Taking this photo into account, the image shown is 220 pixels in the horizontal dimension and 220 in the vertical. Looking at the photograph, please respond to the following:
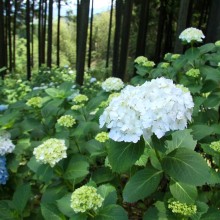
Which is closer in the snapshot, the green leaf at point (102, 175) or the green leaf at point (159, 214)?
the green leaf at point (159, 214)

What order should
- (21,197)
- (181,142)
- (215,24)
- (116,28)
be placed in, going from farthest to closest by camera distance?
(116,28), (215,24), (21,197), (181,142)

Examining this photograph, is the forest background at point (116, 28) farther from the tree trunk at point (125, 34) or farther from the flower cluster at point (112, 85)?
the flower cluster at point (112, 85)

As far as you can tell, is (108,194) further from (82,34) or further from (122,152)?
(82,34)

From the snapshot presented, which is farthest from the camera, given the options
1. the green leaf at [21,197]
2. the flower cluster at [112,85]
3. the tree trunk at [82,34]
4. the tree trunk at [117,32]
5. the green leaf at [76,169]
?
the tree trunk at [117,32]

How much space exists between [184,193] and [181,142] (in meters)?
0.26

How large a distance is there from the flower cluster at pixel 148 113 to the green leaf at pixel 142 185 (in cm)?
25

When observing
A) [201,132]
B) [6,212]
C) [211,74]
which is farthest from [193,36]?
[6,212]

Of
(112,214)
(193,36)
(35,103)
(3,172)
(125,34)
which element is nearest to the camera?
(112,214)

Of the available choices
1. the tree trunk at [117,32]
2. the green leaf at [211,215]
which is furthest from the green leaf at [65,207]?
the tree trunk at [117,32]

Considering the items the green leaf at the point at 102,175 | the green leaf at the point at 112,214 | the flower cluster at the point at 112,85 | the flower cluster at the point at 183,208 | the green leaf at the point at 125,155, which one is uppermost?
the green leaf at the point at 125,155

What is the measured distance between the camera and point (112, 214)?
4.82 ft

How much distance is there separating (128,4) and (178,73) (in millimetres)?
10061

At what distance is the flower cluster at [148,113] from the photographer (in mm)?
1334

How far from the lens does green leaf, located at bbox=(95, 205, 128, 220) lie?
146 centimetres
